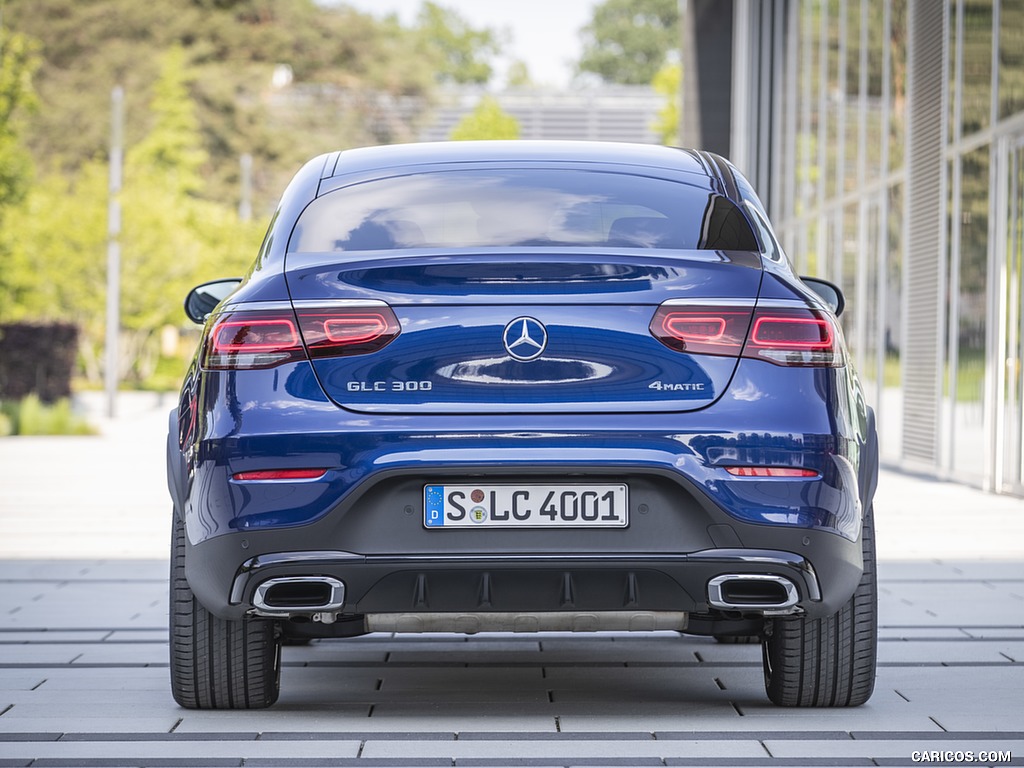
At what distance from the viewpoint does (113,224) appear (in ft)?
94.2

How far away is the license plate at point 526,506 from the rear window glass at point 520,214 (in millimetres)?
679

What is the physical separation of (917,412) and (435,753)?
13340 mm

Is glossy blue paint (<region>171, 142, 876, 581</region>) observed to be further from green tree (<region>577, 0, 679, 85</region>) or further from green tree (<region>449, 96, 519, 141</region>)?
green tree (<region>577, 0, 679, 85</region>)

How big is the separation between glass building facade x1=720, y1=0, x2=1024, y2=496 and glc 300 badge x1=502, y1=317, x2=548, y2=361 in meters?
9.91

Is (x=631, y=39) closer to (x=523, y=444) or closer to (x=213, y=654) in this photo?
(x=213, y=654)

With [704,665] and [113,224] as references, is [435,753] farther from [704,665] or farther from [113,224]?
[113,224]

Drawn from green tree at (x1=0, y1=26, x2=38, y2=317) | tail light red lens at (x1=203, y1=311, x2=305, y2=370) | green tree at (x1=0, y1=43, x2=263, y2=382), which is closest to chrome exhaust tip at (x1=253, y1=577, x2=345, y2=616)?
tail light red lens at (x1=203, y1=311, x2=305, y2=370)

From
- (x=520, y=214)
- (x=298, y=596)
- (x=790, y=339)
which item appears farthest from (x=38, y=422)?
(x=790, y=339)

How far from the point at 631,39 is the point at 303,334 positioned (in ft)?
293

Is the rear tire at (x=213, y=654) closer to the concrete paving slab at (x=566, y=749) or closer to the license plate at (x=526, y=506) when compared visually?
the concrete paving slab at (x=566, y=749)

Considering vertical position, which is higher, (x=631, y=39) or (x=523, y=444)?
→ (x=631, y=39)

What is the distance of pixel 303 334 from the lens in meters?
3.96

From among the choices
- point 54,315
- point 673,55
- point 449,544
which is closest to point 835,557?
point 449,544

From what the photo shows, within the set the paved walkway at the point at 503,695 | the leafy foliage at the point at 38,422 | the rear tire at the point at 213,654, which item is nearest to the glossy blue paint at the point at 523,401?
the rear tire at the point at 213,654
